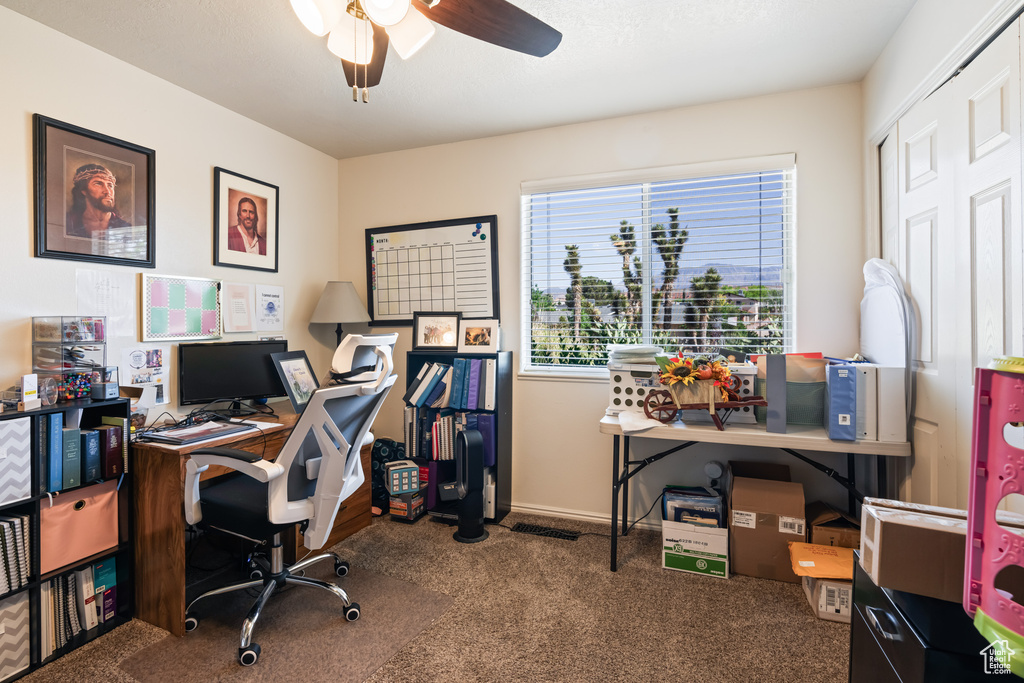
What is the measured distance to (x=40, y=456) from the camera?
1.79 m

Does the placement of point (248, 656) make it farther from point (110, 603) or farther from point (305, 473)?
point (110, 603)

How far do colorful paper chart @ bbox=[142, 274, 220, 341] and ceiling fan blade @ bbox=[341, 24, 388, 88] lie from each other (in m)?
1.63

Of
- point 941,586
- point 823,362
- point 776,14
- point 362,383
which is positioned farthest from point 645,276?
point 941,586

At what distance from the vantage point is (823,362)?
7.72ft

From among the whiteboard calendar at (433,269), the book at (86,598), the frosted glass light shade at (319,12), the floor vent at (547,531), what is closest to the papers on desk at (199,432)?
the book at (86,598)

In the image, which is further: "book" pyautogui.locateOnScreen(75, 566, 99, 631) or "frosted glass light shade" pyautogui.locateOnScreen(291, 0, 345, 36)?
"book" pyautogui.locateOnScreen(75, 566, 99, 631)

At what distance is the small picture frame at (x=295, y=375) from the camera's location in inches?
113

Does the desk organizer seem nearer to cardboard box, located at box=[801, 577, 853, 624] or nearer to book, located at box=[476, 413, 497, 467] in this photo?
cardboard box, located at box=[801, 577, 853, 624]

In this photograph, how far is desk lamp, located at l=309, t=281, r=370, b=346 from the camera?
10.9 feet

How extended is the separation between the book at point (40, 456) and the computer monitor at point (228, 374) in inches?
28.8

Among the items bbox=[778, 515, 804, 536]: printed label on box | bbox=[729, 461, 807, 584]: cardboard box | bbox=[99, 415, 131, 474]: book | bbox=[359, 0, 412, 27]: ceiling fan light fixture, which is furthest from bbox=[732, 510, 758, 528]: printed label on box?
bbox=[99, 415, 131, 474]: book

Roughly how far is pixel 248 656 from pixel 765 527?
7.42ft

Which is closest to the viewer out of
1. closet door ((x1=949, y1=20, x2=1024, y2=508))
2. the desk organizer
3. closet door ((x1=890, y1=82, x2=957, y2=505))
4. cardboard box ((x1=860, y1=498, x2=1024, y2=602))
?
the desk organizer

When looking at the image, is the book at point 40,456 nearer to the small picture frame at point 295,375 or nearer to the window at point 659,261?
the small picture frame at point 295,375
